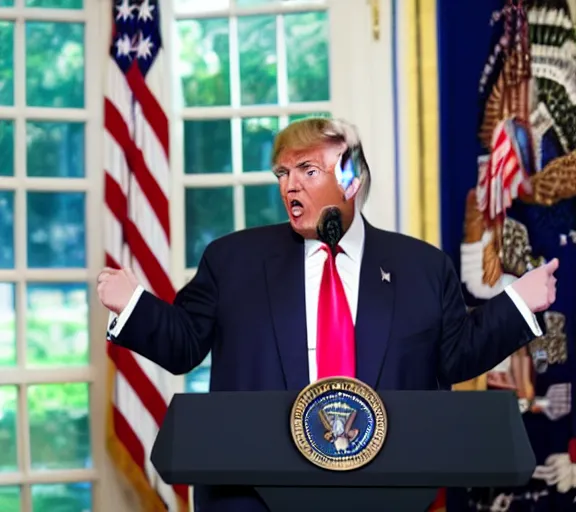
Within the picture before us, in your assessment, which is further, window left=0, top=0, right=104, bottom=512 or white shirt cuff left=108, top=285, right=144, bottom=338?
window left=0, top=0, right=104, bottom=512

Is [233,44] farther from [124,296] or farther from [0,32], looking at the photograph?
[124,296]

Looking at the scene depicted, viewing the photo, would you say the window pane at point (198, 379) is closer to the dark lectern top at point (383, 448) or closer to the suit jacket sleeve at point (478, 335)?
the suit jacket sleeve at point (478, 335)

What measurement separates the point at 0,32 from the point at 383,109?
3.87 feet

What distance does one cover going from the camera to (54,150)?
3.29m

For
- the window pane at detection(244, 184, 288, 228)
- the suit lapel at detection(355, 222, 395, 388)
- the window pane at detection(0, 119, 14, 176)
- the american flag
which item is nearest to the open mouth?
the suit lapel at detection(355, 222, 395, 388)

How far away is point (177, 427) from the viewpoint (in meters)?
1.58

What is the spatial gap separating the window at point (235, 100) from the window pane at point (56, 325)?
32 cm

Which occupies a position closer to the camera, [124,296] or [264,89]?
[124,296]

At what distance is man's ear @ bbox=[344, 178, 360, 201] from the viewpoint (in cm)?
204

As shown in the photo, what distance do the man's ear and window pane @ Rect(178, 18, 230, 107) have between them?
1.36m

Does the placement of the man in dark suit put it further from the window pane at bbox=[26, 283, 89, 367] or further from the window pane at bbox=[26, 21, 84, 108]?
the window pane at bbox=[26, 21, 84, 108]

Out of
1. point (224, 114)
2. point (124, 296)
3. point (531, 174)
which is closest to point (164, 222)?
point (224, 114)

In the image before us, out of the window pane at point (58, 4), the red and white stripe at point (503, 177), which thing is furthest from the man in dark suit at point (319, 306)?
the window pane at point (58, 4)

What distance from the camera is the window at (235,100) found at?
10.8 ft
